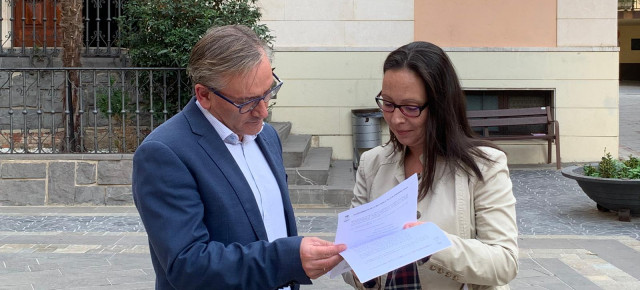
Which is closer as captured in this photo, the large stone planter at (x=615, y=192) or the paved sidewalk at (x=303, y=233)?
the paved sidewalk at (x=303, y=233)

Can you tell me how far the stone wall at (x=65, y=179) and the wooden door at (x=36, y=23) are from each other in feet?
10.3

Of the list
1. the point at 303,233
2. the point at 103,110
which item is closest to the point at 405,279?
the point at 303,233

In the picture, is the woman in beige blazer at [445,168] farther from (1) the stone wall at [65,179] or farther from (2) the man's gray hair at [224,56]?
(1) the stone wall at [65,179]

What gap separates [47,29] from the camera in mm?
A: 12320

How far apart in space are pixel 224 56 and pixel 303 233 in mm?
5675

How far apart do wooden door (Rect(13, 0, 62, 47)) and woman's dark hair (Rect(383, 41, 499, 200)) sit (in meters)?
10.4

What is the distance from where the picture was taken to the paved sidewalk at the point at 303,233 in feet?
20.4

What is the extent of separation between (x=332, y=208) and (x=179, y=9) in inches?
123

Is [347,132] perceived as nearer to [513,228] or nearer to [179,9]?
[179,9]

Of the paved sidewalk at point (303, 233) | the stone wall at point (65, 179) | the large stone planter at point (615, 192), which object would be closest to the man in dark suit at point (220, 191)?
the paved sidewalk at point (303, 233)

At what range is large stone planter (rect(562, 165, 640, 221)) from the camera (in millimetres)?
8320

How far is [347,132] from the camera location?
41.7 feet

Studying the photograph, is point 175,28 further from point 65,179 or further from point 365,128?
point 365,128

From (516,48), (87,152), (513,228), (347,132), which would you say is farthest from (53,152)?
(513,228)
